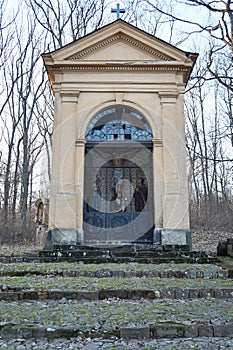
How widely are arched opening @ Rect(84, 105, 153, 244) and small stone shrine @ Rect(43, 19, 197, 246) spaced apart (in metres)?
0.03

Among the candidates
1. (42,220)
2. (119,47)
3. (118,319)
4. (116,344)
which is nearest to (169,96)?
(119,47)

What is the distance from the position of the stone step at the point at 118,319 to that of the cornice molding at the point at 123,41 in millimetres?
8887

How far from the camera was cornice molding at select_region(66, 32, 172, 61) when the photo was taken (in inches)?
437

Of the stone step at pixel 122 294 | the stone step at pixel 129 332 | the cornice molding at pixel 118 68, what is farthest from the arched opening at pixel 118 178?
the stone step at pixel 129 332

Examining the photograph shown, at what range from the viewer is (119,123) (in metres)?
11.4

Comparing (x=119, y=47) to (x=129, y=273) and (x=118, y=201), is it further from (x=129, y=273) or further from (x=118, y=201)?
(x=129, y=273)

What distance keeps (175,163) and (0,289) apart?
7164 millimetres

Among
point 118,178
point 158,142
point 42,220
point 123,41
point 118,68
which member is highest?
point 123,41

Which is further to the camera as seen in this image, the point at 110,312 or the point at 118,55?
the point at 118,55

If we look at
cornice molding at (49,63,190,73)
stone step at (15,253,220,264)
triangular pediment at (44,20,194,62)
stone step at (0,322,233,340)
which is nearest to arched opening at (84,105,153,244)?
cornice molding at (49,63,190,73)

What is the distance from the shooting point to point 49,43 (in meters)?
20.8

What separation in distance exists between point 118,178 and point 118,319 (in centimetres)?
996

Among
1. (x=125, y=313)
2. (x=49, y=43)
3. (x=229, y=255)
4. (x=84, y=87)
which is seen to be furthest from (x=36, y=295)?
(x=49, y=43)

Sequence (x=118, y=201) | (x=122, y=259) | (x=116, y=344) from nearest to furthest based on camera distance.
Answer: (x=116, y=344) < (x=122, y=259) < (x=118, y=201)
